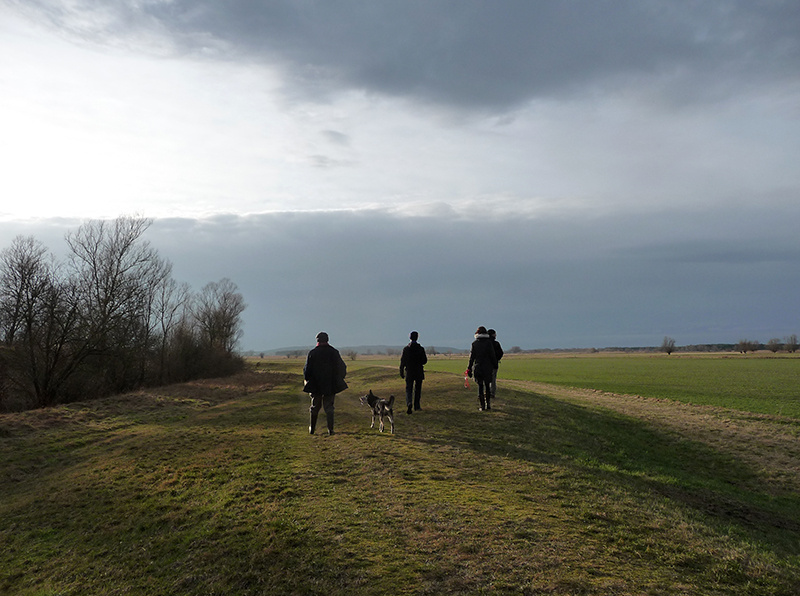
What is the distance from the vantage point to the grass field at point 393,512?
227 inches

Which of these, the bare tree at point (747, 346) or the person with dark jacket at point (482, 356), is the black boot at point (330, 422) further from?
the bare tree at point (747, 346)

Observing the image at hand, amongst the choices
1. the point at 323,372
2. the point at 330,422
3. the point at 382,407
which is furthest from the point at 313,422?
the point at 382,407

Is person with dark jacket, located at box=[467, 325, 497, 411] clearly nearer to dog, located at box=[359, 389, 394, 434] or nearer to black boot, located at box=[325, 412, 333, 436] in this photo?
dog, located at box=[359, 389, 394, 434]

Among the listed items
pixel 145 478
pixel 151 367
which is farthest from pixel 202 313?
pixel 145 478

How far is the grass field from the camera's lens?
5.77m

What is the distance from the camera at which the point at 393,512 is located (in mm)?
7461

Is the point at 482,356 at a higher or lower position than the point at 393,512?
higher

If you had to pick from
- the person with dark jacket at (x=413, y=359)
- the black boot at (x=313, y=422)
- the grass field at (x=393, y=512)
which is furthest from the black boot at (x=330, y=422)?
the person with dark jacket at (x=413, y=359)

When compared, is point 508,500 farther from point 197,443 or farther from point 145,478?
point 197,443

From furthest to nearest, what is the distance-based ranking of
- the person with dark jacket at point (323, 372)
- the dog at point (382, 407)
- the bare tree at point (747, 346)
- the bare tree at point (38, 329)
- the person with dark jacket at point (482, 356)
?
the bare tree at point (747, 346), the bare tree at point (38, 329), the person with dark jacket at point (482, 356), the dog at point (382, 407), the person with dark jacket at point (323, 372)

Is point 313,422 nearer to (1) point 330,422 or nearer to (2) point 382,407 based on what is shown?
(1) point 330,422

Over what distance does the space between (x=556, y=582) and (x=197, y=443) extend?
36.9 feet

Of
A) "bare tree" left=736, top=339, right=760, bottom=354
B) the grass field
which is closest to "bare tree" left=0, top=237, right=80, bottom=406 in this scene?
the grass field

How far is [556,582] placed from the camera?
5.33 m
